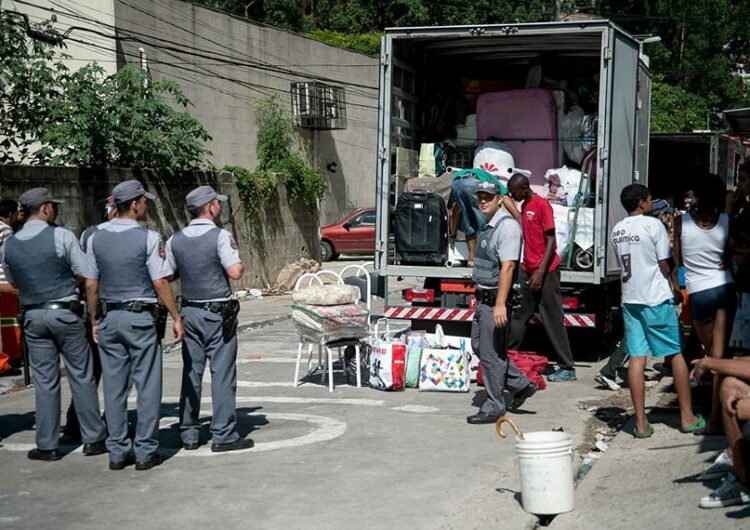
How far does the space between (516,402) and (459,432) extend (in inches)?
36.8

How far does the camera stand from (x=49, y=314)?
772 centimetres

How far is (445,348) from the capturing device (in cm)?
1068

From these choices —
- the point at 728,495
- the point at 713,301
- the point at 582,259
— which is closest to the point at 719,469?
the point at 728,495

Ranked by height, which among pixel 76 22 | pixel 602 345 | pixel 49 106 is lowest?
pixel 602 345

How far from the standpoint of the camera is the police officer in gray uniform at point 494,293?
8.67 m

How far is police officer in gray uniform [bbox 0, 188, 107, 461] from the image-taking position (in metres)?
7.73

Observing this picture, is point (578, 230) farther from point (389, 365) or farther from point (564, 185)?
point (389, 365)

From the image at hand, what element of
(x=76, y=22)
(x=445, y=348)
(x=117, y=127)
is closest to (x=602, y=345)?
(x=445, y=348)

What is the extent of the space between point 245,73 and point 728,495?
85.7ft

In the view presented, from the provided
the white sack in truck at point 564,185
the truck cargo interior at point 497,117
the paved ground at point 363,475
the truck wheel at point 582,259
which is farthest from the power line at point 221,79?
the paved ground at point 363,475

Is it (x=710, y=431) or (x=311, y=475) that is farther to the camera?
(x=710, y=431)

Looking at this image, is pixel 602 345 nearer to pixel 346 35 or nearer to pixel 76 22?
pixel 76 22

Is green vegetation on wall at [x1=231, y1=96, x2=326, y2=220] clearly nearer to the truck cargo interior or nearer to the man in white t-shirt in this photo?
the truck cargo interior

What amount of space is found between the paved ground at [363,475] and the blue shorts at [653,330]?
2.21 feet
